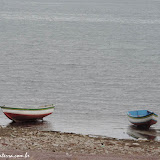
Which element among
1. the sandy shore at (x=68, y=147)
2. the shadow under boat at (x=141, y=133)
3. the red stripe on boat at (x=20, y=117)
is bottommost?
the sandy shore at (x=68, y=147)

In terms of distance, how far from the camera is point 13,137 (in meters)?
25.8

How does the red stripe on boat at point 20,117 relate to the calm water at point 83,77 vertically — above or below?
below

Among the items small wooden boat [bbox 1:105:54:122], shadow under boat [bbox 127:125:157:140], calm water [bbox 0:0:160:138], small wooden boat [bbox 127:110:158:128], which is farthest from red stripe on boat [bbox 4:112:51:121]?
small wooden boat [bbox 127:110:158:128]

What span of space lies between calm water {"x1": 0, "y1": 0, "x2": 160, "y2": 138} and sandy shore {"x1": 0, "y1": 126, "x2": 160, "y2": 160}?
5254mm

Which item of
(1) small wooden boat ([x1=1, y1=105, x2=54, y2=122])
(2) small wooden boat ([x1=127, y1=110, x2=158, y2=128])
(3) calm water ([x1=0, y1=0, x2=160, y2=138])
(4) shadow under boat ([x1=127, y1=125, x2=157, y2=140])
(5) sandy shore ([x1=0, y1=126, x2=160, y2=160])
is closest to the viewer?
(5) sandy shore ([x1=0, y1=126, x2=160, y2=160])

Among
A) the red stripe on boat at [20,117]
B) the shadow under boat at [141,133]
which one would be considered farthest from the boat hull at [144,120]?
the red stripe on boat at [20,117]

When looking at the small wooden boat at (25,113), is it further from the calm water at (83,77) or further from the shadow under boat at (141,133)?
the shadow under boat at (141,133)

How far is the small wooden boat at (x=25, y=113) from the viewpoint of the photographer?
33.0 meters

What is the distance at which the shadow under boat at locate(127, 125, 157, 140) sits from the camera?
32203mm

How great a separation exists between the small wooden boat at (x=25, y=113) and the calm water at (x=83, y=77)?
2.96 ft

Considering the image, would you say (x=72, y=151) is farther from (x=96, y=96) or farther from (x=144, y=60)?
(x=144, y=60)

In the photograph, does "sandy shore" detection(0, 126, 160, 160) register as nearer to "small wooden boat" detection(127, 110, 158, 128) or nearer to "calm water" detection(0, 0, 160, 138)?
"calm water" detection(0, 0, 160, 138)

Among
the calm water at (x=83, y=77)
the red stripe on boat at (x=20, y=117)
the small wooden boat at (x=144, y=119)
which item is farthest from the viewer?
the calm water at (x=83, y=77)

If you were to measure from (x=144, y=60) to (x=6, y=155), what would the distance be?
52.5 metres
